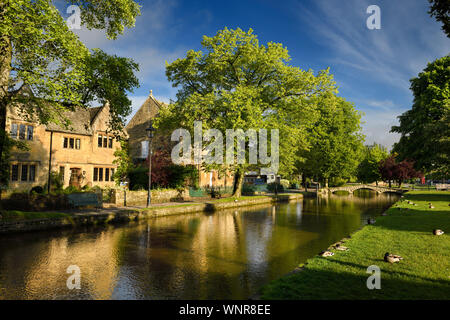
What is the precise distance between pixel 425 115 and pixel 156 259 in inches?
1393

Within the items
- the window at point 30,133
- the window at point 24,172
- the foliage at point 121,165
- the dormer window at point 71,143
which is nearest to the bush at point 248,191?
the foliage at point 121,165

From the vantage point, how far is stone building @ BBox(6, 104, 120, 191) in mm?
26406

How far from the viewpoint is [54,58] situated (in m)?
15.5

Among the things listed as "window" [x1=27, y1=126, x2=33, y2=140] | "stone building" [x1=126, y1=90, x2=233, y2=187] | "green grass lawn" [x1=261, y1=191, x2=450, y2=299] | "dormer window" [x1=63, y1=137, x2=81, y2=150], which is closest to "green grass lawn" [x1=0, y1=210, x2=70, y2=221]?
"green grass lawn" [x1=261, y1=191, x2=450, y2=299]

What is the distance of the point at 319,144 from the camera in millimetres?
50156

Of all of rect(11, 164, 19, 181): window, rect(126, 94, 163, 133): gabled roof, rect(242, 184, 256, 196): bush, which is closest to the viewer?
rect(11, 164, 19, 181): window

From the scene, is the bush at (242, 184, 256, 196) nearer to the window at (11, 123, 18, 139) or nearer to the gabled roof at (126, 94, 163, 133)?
the gabled roof at (126, 94, 163, 133)

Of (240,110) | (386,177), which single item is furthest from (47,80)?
(386,177)

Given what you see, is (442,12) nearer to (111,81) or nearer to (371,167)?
(111,81)

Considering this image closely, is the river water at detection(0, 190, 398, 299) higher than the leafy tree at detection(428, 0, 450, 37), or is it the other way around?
the leafy tree at detection(428, 0, 450, 37)

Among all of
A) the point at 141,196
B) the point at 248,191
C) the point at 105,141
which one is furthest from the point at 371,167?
the point at 141,196

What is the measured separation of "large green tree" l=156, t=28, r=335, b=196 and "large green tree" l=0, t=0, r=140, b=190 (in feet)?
29.3

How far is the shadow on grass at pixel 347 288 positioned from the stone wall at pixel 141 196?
19341 mm
